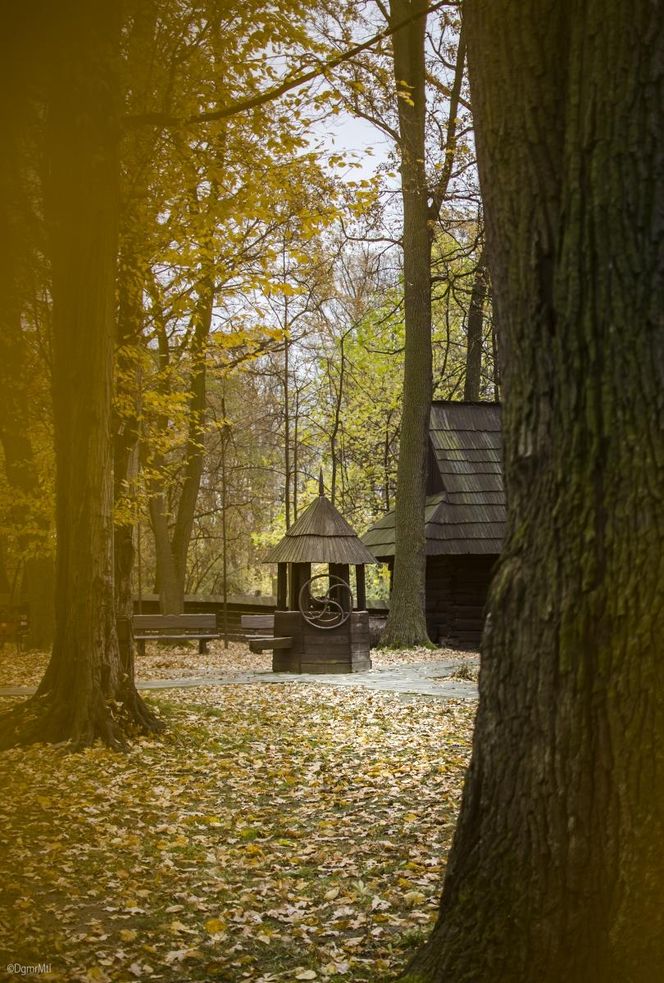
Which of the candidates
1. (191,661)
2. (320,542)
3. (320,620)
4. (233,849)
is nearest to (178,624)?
(191,661)

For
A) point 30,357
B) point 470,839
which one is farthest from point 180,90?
point 470,839

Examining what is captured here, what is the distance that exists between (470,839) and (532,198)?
7.07ft

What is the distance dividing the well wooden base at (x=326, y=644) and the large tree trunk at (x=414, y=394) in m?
3.12

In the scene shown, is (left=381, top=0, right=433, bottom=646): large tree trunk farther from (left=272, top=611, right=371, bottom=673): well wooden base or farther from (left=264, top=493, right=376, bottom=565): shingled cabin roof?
(left=272, top=611, right=371, bottom=673): well wooden base

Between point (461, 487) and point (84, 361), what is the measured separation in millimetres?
12221

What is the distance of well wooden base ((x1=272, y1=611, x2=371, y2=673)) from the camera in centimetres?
1414

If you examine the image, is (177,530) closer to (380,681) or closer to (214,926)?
(380,681)

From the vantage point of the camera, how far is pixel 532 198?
3049mm

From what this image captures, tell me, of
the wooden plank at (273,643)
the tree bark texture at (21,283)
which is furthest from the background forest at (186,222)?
the wooden plank at (273,643)

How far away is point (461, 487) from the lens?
19.3 meters

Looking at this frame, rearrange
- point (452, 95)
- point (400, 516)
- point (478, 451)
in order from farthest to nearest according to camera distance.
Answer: point (478, 451) → point (452, 95) → point (400, 516)

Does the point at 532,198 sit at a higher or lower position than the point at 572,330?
higher

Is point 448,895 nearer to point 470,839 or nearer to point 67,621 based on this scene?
point 470,839

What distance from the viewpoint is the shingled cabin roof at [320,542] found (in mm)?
14250
